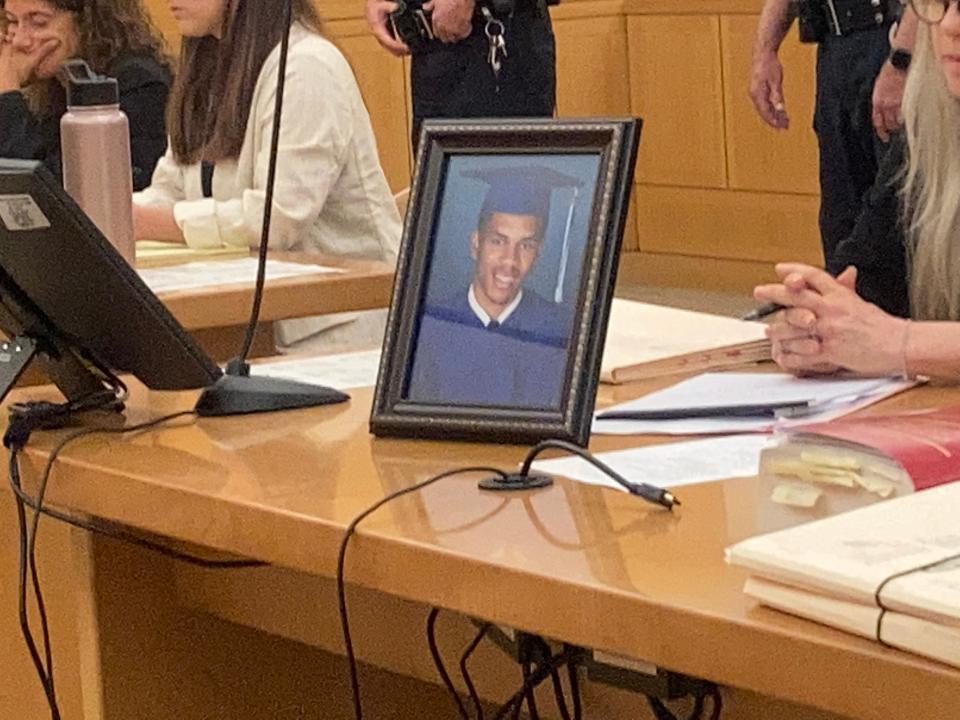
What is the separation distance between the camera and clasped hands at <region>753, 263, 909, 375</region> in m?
1.58

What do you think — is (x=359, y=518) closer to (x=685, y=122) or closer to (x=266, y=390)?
(x=266, y=390)

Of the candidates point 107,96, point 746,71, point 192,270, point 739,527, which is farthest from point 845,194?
point 746,71

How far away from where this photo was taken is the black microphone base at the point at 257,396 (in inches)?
59.7

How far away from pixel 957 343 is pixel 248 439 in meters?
0.59

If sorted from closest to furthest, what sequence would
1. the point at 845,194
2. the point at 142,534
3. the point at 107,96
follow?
1. the point at 142,534
2. the point at 107,96
3. the point at 845,194

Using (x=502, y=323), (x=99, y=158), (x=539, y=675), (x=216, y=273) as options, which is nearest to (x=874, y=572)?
(x=539, y=675)

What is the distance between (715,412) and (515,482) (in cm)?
26

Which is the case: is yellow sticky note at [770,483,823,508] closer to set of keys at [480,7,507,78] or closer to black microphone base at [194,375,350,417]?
black microphone base at [194,375,350,417]

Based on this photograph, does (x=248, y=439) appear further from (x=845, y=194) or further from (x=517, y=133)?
(x=845, y=194)

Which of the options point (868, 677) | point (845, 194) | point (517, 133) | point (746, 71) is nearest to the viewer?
point (868, 677)

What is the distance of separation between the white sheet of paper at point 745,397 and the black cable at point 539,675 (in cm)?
21

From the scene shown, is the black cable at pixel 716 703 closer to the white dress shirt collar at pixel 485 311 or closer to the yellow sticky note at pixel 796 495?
the yellow sticky note at pixel 796 495

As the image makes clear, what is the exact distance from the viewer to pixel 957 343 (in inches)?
62.0

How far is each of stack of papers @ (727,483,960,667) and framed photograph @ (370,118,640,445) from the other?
0.38 m
